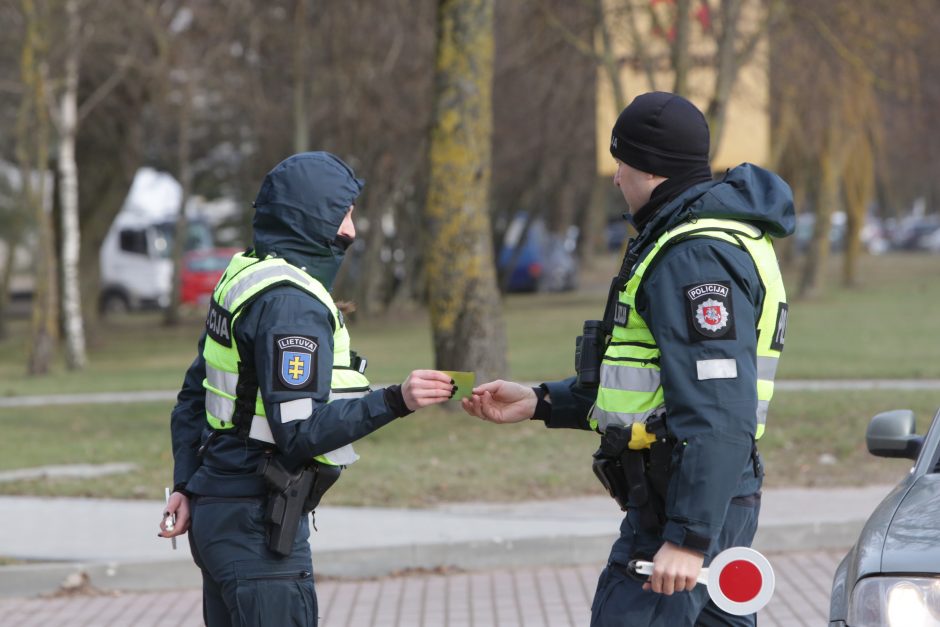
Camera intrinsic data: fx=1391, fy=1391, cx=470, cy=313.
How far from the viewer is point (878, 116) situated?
3097cm

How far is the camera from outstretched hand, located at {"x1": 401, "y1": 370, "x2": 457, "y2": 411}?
138 inches

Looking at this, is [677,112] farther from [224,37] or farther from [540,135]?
[540,135]

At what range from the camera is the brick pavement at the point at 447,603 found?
6461 mm

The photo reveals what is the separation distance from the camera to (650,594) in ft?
10.7

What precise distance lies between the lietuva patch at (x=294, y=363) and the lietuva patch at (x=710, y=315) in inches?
38.4

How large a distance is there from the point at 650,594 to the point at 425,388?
763mm

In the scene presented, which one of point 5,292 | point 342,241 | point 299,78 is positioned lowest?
point 5,292

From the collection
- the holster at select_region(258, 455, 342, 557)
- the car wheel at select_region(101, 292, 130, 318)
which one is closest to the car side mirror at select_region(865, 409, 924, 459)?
the holster at select_region(258, 455, 342, 557)

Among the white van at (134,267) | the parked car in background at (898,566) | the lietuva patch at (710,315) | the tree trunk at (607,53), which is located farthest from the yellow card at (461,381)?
the white van at (134,267)

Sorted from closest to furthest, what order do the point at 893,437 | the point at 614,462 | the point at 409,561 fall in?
the point at 614,462, the point at 893,437, the point at 409,561

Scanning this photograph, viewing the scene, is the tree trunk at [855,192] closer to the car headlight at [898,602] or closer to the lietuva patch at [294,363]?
the car headlight at [898,602]

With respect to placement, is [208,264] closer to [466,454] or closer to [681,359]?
[466,454]

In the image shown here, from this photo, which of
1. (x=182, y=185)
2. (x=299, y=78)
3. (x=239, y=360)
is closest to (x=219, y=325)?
(x=239, y=360)

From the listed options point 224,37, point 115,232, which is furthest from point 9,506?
point 115,232
